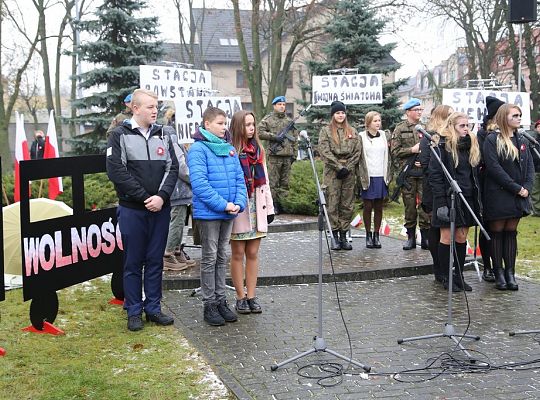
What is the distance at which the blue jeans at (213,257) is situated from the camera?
662 cm

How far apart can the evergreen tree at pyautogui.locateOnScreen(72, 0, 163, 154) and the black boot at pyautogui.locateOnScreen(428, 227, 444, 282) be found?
11.4 m

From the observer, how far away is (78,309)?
24.2ft

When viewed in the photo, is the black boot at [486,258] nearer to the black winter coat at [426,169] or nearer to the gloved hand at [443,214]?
the black winter coat at [426,169]

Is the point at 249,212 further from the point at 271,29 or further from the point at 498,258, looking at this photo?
the point at 271,29

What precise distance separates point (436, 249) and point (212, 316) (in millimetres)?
3056

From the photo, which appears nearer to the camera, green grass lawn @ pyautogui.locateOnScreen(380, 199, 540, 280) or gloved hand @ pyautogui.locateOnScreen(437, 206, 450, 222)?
→ gloved hand @ pyautogui.locateOnScreen(437, 206, 450, 222)

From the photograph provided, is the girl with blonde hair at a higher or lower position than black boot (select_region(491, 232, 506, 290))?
higher

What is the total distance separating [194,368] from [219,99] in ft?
18.1

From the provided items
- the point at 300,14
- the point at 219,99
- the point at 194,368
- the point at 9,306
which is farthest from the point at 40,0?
the point at 194,368

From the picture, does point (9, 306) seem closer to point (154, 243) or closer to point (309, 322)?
point (154, 243)

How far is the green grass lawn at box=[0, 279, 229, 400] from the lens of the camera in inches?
196

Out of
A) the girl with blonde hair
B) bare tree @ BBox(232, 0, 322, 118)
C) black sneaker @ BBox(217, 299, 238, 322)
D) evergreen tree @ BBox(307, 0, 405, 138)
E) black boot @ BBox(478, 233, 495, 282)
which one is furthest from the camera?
bare tree @ BBox(232, 0, 322, 118)

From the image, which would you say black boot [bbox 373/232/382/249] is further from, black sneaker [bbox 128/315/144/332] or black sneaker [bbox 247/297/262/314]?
black sneaker [bbox 128/315/144/332]

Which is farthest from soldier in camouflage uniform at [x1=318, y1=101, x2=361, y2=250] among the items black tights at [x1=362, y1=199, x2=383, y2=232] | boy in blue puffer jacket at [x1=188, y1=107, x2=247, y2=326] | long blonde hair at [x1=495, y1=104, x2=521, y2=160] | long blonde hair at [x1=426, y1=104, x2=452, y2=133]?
boy in blue puffer jacket at [x1=188, y1=107, x2=247, y2=326]
